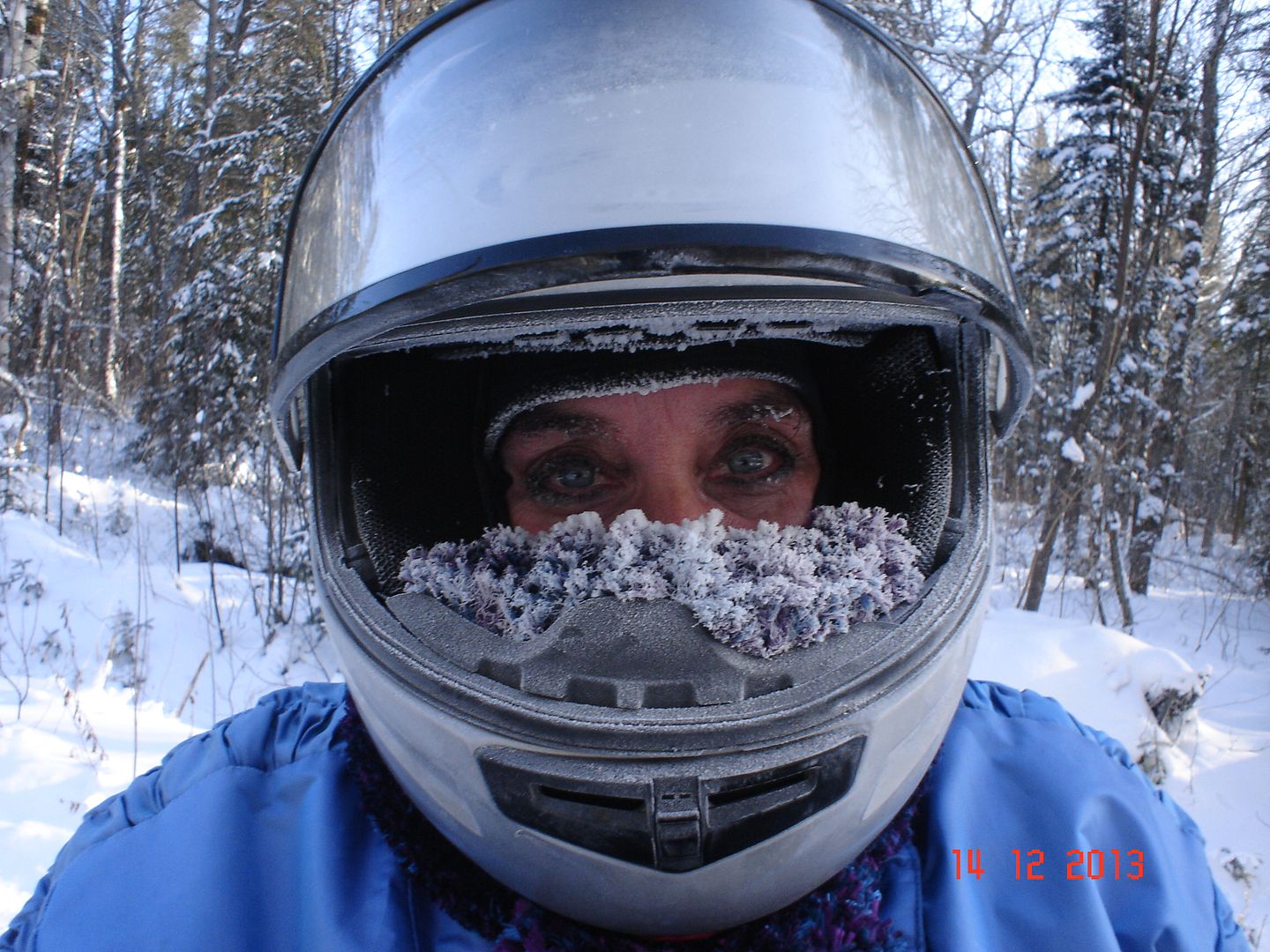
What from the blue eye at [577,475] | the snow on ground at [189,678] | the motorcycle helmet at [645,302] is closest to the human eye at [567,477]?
the blue eye at [577,475]

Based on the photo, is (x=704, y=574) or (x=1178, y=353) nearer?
(x=704, y=574)

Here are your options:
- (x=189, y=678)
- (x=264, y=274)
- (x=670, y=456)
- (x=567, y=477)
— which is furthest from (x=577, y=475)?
(x=264, y=274)

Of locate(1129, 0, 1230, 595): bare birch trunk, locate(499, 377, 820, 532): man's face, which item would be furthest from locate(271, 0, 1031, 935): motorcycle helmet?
locate(1129, 0, 1230, 595): bare birch trunk

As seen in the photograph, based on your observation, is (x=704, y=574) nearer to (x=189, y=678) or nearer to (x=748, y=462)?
(x=748, y=462)

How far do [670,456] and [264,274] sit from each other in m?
5.53

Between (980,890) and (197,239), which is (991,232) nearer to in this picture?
(980,890)

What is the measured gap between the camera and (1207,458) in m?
22.6

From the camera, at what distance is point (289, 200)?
4934 millimetres

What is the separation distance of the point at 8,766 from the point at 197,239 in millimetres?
4551

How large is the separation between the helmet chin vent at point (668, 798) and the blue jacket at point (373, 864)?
0.31m

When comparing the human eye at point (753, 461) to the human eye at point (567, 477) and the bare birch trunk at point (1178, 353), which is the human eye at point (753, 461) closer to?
the human eye at point (567, 477)
